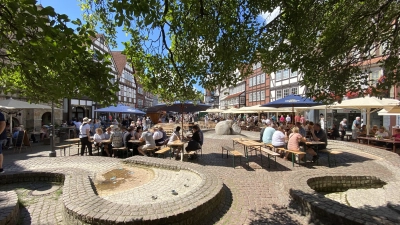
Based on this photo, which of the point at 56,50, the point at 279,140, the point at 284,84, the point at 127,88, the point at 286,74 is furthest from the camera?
the point at 127,88

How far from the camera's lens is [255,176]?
266 inches

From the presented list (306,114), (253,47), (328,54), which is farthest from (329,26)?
(306,114)

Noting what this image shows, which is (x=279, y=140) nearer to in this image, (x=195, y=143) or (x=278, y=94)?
(x=195, y=143)

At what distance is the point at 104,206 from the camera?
379 centimetres

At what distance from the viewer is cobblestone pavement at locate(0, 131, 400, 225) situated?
4.31 metres

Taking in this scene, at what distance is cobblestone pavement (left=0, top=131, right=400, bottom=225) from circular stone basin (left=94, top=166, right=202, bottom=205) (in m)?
0.86

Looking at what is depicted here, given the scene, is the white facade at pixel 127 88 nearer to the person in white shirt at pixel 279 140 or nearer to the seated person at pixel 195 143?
the seated person at pixel 195 143

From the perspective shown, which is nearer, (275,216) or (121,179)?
(275,216)

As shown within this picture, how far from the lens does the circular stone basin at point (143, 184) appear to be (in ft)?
16.2

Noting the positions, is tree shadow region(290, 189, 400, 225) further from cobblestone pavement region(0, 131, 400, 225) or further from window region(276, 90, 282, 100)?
window region(276, 90, 282, 100)

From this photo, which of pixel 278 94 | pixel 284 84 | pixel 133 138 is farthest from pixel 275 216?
pixel 278 94

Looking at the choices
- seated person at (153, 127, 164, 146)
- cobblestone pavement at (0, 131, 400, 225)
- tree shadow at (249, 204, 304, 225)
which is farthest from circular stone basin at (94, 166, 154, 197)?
tree shadow at (249, 204, 304, 225)

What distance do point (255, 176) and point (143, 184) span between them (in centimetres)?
319

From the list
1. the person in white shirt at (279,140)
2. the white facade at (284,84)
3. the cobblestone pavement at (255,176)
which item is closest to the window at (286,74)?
the white facade at (284,84)
